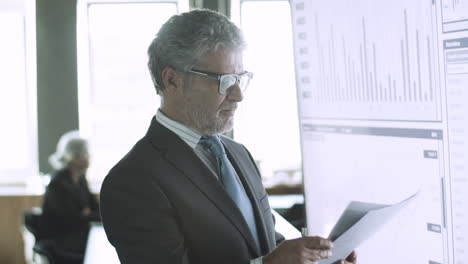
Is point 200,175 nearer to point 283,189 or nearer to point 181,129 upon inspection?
point 181,129

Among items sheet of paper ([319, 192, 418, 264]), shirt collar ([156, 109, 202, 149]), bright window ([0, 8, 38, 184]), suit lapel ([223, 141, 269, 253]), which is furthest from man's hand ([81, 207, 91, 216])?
sheet of paper ([319, 192, 418, 264])

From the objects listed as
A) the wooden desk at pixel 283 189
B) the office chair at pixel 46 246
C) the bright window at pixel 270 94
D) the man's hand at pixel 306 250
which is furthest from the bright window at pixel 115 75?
the man's hand at pixel 306 250

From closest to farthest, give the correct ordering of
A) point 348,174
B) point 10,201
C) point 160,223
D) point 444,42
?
point 444,42
point 160,223
point 348,174
point 10,201

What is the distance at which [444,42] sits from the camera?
4.31ft

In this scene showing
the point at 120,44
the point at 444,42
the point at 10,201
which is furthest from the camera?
the point at 120,44

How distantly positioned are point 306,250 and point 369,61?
53 centimetres

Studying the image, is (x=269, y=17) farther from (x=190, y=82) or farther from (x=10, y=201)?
(x=190, y=82)

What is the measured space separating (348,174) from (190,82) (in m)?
0.54

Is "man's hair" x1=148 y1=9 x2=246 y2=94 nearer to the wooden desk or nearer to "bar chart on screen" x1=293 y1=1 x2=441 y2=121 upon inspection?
"bar chart on screen" x1=293 y1=1 x2=441 y2=121

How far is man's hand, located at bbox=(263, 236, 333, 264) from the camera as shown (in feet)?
4.74

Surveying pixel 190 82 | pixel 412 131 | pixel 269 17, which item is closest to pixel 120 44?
pixel 269 17

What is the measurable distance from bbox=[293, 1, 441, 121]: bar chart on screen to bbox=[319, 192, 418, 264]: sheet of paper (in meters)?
0.25

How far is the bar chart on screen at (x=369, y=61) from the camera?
1.38 m

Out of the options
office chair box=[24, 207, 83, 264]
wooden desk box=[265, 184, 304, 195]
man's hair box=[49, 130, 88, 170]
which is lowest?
office chair box=[24, 207, 83, 264]
